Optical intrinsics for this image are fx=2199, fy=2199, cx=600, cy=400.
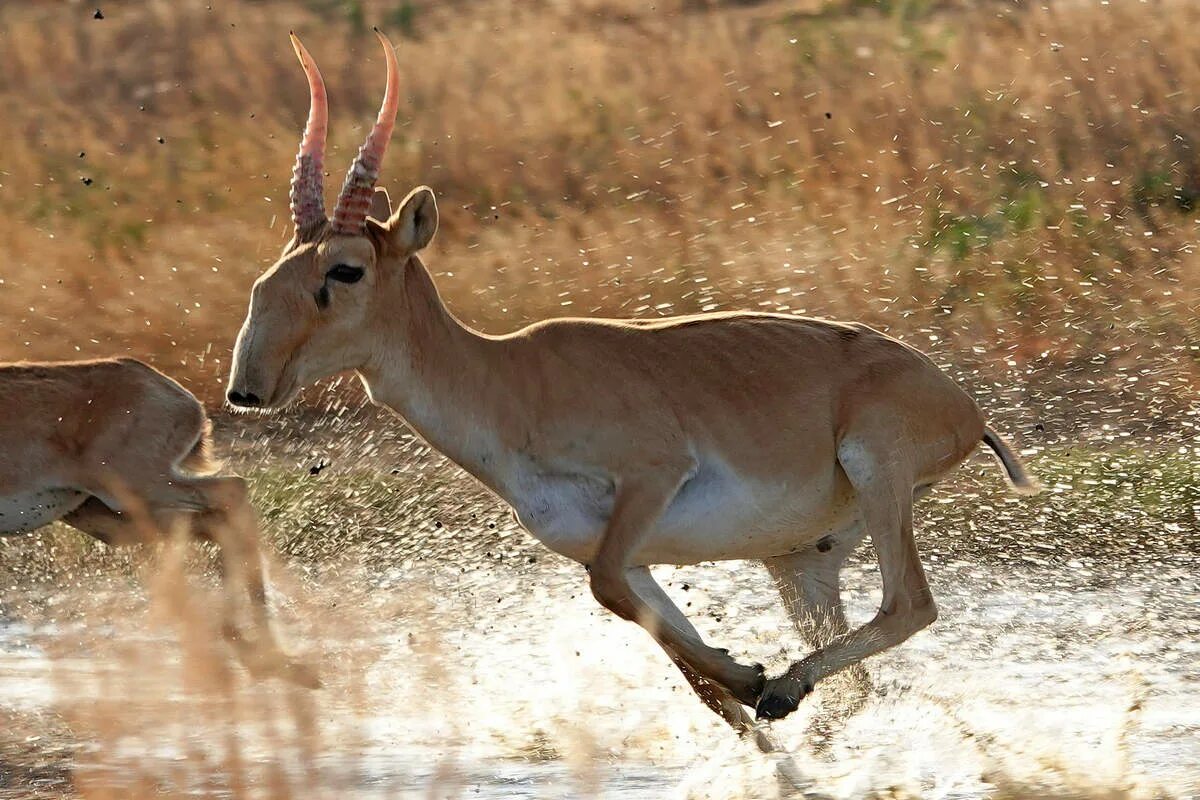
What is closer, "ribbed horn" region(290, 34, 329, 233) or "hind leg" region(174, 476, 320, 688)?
"ribbed horn" region(290, 34, 329, 233)

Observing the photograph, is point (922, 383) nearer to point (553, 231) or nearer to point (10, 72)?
point (553, 231)

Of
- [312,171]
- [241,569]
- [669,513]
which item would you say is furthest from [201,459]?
[669,513]

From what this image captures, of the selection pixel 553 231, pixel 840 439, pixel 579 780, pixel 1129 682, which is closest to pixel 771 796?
pixel 579 780

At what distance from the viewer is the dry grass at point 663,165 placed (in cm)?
1544

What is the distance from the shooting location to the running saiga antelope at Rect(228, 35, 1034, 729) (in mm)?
6770

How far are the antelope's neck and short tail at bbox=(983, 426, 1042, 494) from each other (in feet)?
5.86

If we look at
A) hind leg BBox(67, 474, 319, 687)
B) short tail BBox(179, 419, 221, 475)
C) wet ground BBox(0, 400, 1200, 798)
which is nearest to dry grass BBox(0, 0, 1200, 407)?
wet ground BBox(0, 400, 1200, 798)

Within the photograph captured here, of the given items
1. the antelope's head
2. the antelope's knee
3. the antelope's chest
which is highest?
the antelope's head

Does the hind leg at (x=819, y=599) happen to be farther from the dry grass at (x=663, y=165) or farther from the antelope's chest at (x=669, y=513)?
the dry grass at (x=663, y=165)

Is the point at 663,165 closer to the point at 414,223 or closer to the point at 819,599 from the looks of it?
the point at 819,599

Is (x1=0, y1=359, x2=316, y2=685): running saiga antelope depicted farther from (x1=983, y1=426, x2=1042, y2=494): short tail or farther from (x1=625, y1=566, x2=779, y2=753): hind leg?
(x1=983, y1=426, x2=1042, y2=494): short tail

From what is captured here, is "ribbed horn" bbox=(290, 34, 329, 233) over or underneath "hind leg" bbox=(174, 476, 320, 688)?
over

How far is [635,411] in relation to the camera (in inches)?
274

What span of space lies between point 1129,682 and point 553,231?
963cm
